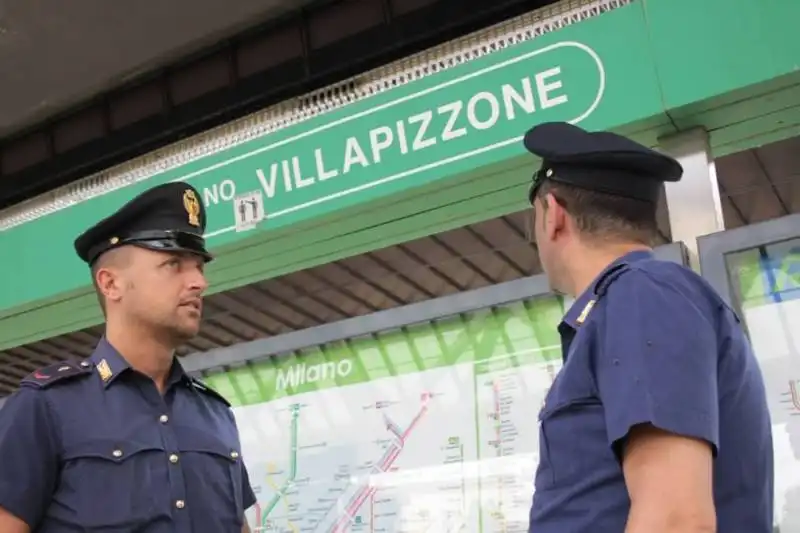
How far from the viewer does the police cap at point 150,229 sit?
63.4 inches

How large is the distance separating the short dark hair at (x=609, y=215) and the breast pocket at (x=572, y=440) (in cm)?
25

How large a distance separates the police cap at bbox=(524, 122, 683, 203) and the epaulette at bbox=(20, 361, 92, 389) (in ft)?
2.99

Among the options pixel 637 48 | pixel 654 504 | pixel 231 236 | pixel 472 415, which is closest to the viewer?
pixel 654 504

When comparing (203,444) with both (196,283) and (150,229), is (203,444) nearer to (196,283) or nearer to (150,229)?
(196,283)

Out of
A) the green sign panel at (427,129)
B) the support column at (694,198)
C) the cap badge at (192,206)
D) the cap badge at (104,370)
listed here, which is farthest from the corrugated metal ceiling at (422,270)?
the cap badge at (104,370)

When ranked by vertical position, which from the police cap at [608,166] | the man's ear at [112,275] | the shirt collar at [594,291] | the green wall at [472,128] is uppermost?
the green wall at [472,128]

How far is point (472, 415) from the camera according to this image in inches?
75.4

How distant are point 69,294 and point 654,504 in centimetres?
213

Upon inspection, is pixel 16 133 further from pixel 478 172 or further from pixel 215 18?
pixel 478 172

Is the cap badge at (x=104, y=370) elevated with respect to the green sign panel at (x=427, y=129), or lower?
lower

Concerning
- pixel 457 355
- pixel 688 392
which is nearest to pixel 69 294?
pixel 457 355

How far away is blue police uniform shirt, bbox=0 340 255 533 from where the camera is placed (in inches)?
54.0

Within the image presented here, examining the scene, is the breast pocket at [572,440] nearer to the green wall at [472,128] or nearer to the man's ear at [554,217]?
the man's ear at [554,217]

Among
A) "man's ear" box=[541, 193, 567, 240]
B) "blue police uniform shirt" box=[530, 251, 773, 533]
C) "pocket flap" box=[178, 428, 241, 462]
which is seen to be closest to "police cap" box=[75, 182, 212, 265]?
"pocket flap" box=[178, 428, 241, 462]
